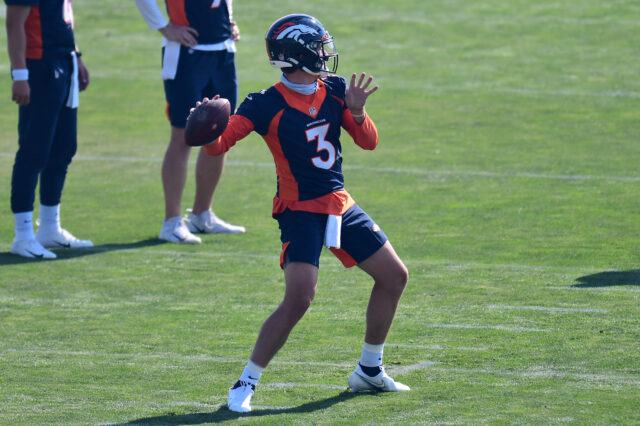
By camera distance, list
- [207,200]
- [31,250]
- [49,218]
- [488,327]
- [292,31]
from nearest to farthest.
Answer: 1. [292,31]
2. [488,327]
3. [31,250]
4. [49,218]
5. [207,200]

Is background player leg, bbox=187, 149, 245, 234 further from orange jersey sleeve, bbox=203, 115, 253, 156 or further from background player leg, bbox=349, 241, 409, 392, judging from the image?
background player leg, bbox=349, 241, 409, 392

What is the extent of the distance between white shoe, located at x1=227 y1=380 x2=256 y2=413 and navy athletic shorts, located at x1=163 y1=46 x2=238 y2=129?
12.9 feet

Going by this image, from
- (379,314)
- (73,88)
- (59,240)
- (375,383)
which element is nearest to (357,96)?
(379,314)

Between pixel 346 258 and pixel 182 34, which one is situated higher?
pixel 182 34

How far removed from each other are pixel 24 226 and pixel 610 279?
3.94 m

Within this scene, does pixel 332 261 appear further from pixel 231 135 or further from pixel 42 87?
pixel 231 135

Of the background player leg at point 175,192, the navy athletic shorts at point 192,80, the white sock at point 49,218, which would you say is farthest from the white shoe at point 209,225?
the white sock at point 49,218

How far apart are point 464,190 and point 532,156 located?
1.45 metres

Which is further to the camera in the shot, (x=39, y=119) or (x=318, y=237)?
(x=39, y=119)

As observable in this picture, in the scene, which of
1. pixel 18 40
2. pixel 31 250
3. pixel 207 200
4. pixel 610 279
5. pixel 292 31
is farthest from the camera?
pixel 207 200

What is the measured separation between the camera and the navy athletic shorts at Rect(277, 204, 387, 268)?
5051mm

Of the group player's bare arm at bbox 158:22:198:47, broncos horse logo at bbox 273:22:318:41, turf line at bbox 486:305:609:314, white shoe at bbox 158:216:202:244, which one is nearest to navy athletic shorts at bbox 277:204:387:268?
broncos horse logo at bbox 273:22:318:41

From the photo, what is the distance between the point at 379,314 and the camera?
16.9 feet

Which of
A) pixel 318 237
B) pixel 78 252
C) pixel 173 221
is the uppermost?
pixel 318 237
